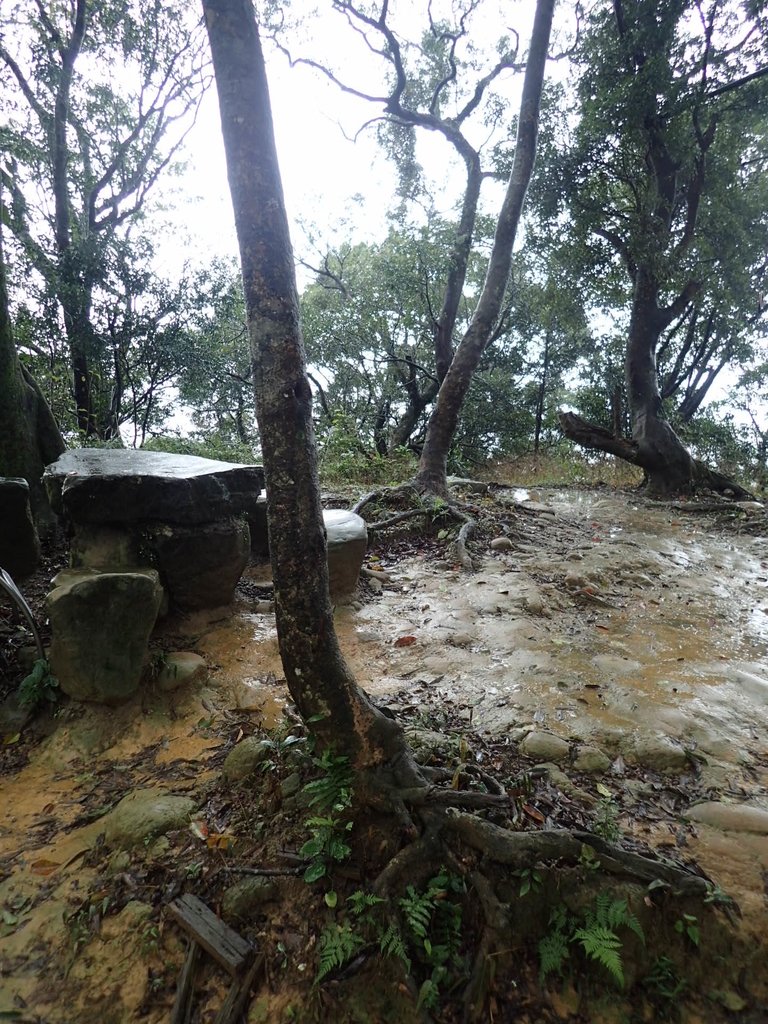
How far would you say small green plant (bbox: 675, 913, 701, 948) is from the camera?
1.67 metres

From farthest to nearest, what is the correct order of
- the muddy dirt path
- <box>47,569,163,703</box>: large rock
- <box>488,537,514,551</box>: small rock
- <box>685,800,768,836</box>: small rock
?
<box>488,537,514,551</box>: small rock → <box>47,569,163,703</box>: large rock → <box>685,800,768,836</box>: small rock → the muddy dirt path

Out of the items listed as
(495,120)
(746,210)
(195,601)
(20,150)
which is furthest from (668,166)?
(20,150)

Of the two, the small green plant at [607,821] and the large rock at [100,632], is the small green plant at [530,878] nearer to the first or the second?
the small green plant at [607,821]

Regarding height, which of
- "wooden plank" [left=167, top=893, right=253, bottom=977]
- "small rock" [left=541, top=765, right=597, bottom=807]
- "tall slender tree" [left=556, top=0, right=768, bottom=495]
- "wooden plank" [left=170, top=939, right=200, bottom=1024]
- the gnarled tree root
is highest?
"tall slender tree" [left=556, top=0, right=768, bottom=495]

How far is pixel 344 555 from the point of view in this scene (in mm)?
4352

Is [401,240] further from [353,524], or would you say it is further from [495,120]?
[353,524]

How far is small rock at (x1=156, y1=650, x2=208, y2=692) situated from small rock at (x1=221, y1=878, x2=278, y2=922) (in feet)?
4.55

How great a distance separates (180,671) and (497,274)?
20.5 feet

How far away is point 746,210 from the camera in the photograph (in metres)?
8.38

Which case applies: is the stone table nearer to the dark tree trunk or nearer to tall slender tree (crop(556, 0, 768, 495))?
tall slender tree (crop(556, 0, 768, 495))

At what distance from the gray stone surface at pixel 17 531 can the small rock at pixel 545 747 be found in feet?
11.5

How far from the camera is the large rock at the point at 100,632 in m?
2.75

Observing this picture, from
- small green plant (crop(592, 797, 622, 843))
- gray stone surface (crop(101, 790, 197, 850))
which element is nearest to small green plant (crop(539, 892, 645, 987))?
Answer: small green plant (crop(592, 797, 622, 843))

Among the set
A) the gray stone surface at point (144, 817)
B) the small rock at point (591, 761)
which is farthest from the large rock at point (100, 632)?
the small rock at point (591, 761)
